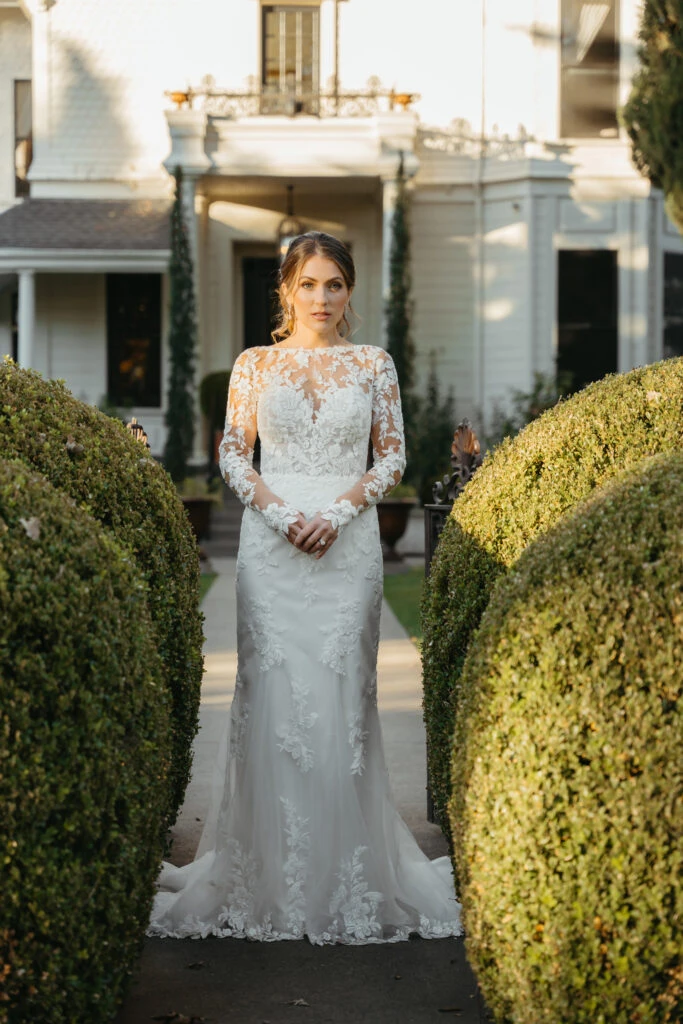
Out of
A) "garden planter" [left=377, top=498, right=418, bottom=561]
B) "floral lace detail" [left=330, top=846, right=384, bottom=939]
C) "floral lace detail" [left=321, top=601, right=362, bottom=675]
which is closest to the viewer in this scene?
"floral lace detail" [left=330, top=846, right=384, bottom=939]

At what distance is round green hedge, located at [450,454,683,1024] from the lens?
8.87 ft

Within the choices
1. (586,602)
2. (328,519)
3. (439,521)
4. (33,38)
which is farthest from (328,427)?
(33,38)

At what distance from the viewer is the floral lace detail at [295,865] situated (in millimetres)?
4258

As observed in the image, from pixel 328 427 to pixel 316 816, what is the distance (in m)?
1.34

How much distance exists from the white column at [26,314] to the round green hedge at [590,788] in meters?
17.1

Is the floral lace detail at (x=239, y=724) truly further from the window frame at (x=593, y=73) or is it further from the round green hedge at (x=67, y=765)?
the window frame at (x=593, y=73)

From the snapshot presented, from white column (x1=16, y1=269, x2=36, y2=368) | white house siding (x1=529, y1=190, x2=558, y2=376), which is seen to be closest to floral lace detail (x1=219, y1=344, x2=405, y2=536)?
white house siding (x1=529, y1=190, x2=558, y2=376)

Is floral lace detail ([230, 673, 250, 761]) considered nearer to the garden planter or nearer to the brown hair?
the brown hair

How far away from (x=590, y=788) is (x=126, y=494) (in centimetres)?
190

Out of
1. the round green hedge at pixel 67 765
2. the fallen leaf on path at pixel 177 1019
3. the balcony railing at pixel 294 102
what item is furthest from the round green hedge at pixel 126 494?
the balcony railing at pixel 294 102

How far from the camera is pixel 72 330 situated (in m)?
20.5

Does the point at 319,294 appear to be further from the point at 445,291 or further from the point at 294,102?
the point at 445,291

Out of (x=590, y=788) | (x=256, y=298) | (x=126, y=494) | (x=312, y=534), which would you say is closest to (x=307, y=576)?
(x=312, y=534)

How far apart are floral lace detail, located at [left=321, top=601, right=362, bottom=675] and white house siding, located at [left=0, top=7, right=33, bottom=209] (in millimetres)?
18428
